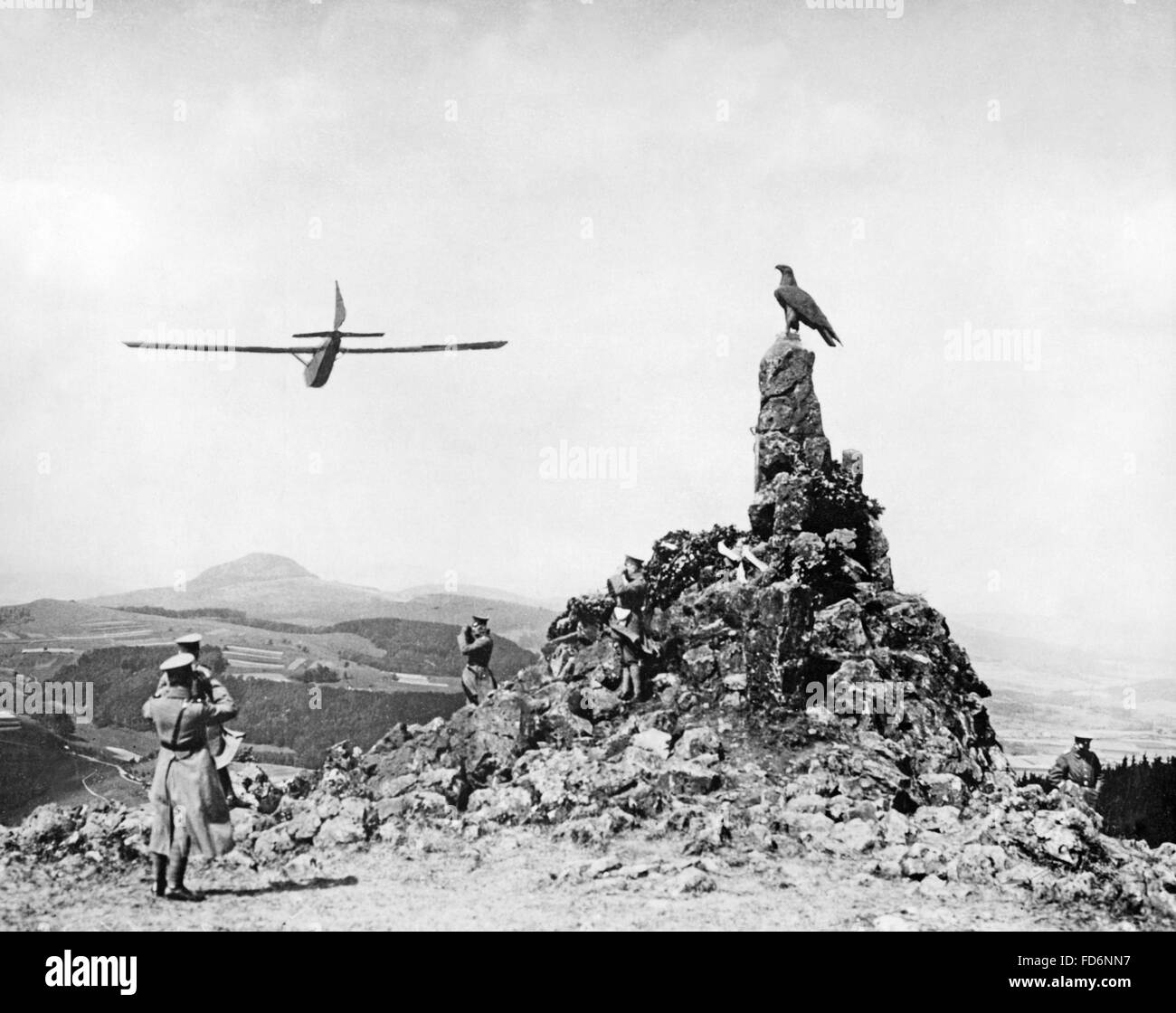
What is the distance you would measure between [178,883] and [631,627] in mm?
8235

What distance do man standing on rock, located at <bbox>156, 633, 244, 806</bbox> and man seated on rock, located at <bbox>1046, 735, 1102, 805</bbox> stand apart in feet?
42.7

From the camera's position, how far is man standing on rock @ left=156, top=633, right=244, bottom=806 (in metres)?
12.9

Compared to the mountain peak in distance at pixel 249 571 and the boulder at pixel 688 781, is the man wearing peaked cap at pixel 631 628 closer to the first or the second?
the boulder at pixel 688 781

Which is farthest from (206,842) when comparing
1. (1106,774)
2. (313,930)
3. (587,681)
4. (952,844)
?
(1106,774)

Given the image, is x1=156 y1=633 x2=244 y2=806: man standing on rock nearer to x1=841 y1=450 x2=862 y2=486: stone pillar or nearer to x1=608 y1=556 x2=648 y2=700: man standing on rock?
x1=608 y1=556 x2=648 y2=700: man standing on rock

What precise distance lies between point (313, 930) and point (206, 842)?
5.82 ft

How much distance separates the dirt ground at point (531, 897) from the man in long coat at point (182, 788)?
1.87 feet

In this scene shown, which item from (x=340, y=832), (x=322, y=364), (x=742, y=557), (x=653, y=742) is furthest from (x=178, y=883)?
(x=742, y=557)

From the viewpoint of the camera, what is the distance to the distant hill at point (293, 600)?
73.4ft

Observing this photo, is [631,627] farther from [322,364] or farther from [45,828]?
[45,828]

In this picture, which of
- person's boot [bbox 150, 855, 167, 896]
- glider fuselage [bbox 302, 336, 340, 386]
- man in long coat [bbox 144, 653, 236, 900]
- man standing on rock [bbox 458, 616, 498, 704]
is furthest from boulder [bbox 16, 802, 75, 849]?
glider fuselage [bbox 302, 336, 340, 386]

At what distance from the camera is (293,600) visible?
23125 mm

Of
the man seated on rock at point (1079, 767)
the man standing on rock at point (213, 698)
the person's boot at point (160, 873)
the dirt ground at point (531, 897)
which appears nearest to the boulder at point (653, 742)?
the dirt ground at point (531, 897)

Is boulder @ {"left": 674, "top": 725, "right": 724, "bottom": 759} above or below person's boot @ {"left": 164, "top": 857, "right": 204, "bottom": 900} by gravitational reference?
above
